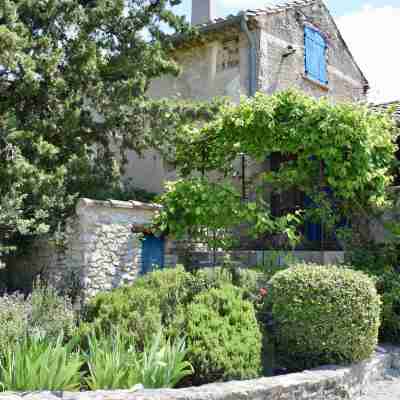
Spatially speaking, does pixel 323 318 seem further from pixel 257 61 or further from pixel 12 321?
pixel 257 61

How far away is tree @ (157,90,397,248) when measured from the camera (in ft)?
29.0

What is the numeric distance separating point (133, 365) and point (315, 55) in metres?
11.6

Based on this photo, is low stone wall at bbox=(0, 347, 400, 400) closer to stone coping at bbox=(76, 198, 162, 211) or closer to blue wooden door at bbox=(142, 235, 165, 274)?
blue wooden door at bbox=(142, 235, 165, 274)

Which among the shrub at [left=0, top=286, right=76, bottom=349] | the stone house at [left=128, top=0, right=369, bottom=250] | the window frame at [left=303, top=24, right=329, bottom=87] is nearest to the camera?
the shrub at [left=0, top=286, right=76, bottom=349]

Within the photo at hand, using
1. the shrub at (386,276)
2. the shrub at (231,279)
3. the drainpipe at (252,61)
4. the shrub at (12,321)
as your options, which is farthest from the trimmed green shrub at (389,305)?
the drainpipe at (252,61)

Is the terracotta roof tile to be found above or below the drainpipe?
above

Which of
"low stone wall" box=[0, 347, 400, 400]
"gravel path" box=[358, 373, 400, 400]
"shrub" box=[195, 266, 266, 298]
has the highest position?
"shrub" box=[195, 266, 266, 298]

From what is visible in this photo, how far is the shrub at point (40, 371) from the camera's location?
4469 mm

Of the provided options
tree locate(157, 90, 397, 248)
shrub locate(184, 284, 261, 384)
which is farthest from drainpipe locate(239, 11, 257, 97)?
shrub locate(184, 284, 261, 384)

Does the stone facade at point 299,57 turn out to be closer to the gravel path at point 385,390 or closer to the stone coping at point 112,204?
the stone coping at point 112,204

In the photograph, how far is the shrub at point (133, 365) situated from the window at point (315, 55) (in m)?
10.7

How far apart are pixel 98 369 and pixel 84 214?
435 cm

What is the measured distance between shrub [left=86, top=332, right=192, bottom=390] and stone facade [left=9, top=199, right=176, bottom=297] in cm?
377

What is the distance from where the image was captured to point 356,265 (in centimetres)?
866
